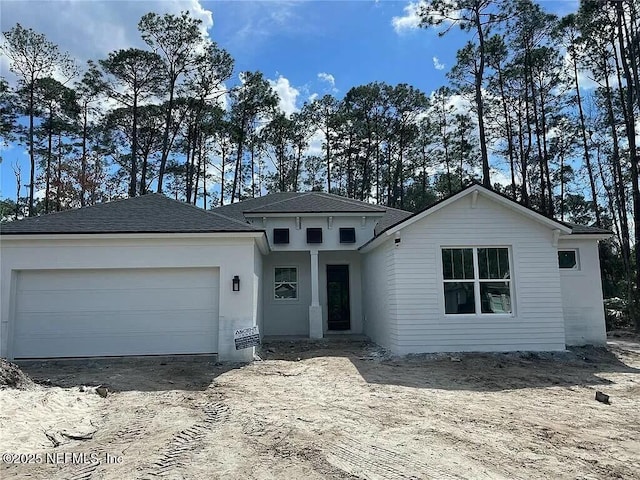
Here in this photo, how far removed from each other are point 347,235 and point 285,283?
269cm

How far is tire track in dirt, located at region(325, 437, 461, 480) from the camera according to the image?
3.53 meters

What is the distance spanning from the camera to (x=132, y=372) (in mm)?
7836

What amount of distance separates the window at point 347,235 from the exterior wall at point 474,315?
13.3ft

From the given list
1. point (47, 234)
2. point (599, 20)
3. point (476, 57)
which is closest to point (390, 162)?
point (476, 57)

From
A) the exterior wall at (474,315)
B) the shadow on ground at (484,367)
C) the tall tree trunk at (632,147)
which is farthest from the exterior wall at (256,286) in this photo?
the tall tree trunk at (632,147)

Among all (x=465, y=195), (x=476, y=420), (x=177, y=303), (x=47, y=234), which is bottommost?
(x=476, y=420)

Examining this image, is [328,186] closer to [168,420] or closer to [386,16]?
[386,16]

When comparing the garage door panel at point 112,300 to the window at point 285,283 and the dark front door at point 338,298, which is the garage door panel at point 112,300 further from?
the dark front door at point 338,298

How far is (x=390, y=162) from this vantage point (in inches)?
1137

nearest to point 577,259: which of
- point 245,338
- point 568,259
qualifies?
point 568,259

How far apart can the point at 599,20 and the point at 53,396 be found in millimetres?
22548

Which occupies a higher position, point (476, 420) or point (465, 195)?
point (465, 195)

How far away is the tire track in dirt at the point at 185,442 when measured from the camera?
3.66m

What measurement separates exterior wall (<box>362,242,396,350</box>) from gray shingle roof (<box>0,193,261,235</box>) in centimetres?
351
